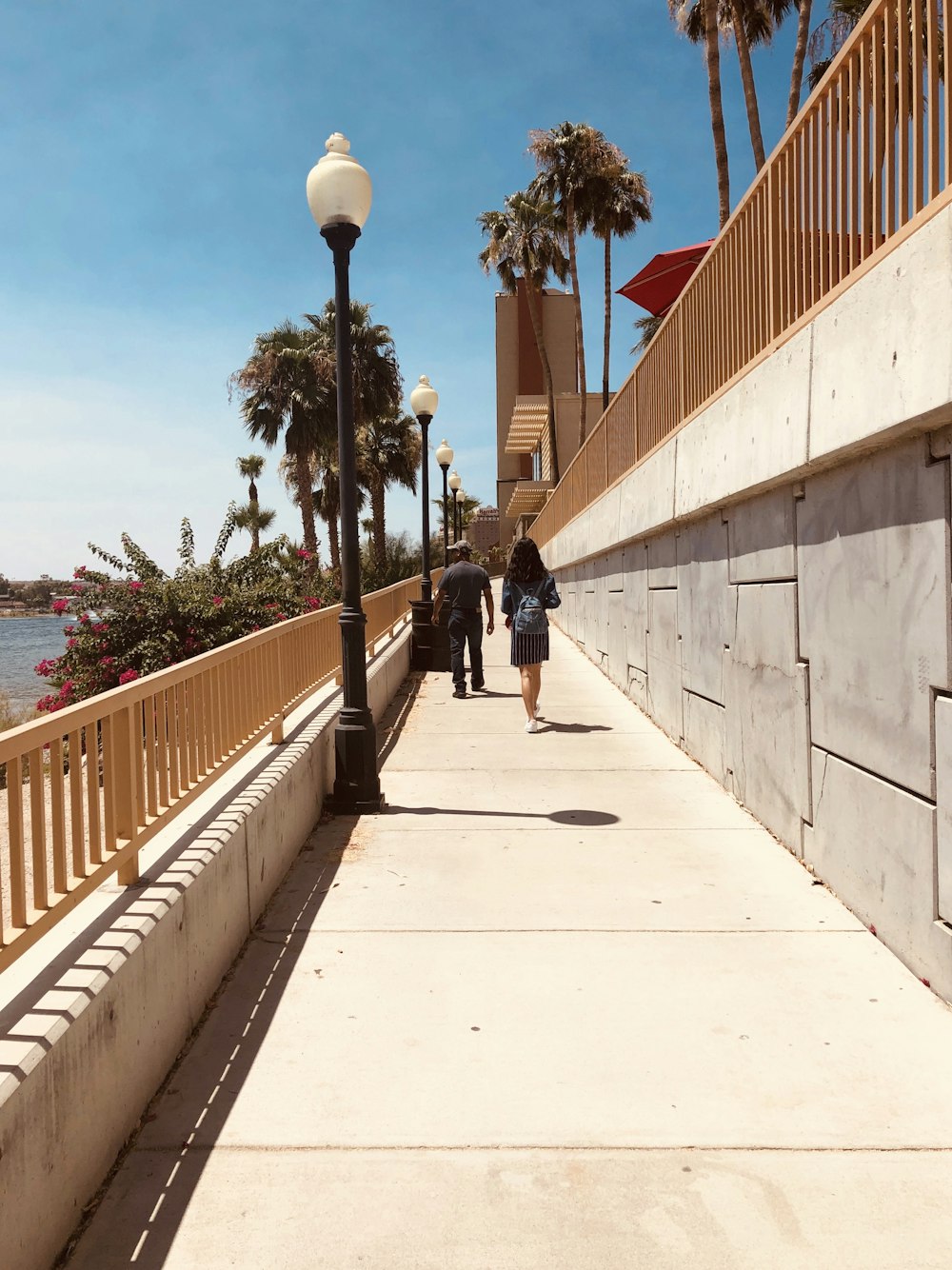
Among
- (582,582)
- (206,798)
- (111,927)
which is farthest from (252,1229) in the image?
(582,582)

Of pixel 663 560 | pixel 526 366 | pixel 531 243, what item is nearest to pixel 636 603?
pixel 663 560

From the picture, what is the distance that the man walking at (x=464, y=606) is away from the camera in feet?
38.7

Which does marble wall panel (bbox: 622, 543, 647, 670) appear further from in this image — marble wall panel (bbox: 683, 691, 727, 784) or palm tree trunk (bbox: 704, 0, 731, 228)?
palm tree trunk (bbox: 704, 0, 731, 228)

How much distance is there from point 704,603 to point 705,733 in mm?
1007

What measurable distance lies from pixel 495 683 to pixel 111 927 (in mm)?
10392

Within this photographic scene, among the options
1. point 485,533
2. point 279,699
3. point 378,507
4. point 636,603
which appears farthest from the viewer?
point 485,533

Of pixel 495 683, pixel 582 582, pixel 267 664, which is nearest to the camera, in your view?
pixel 267 664

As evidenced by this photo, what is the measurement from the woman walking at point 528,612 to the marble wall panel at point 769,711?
2872mm

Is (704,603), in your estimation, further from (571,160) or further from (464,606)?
(571,160)

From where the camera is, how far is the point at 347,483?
678 cm

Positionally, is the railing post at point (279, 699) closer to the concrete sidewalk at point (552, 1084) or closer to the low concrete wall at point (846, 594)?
the concrete sidewalk at point (552, 1084)

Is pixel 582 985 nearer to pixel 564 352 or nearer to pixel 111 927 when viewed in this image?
pixel 111 927

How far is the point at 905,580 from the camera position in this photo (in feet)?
12.6

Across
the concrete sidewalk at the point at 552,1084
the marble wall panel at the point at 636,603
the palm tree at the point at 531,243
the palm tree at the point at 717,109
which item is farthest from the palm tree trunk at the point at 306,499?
the concrete sidewalk at the point at 552,1084
